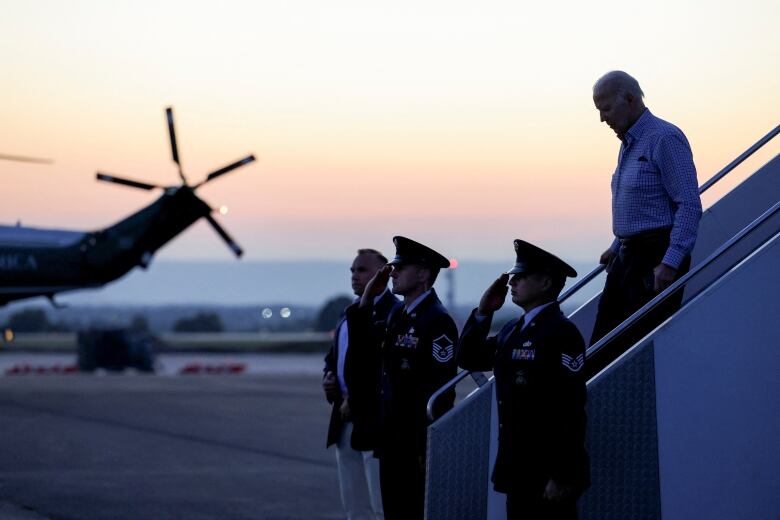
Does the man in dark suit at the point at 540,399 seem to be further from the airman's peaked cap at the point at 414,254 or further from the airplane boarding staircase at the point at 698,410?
the airman's peaked cap at the point at 414,254

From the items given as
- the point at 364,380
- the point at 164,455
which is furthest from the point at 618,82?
the point at 164,455

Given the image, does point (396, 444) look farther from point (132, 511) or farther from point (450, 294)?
point (450, 294)

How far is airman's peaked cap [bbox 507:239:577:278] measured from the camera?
5926 millimetres

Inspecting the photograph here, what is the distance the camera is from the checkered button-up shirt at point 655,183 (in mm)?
6324

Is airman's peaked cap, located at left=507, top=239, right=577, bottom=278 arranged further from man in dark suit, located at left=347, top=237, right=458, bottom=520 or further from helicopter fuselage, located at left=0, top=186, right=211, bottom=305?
helicopter fuselage, located at left=0, top=186, right=211, bottom=305

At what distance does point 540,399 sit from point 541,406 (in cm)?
3

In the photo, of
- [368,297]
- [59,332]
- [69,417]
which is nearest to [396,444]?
[368,297]

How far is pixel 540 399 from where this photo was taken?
18.6 ft

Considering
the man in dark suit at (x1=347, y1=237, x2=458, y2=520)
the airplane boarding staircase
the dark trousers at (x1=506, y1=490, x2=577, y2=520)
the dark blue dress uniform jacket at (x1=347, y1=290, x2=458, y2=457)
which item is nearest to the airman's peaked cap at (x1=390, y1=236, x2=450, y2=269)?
the man in dark suit at (x1=347, y1=237, x2=458, y2=520)

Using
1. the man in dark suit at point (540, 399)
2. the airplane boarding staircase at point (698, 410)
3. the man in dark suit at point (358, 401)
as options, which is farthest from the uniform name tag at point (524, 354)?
the man in dark suit at point (358, 401)

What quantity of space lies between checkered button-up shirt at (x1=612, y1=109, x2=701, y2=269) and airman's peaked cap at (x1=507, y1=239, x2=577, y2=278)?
0.60 meters

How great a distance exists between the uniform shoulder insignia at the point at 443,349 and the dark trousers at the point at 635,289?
2.67ft

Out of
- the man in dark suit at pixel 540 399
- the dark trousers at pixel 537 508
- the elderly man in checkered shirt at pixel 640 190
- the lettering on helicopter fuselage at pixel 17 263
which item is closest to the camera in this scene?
the man in dark suit at pixel 540 399

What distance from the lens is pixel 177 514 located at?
10.6 metres
